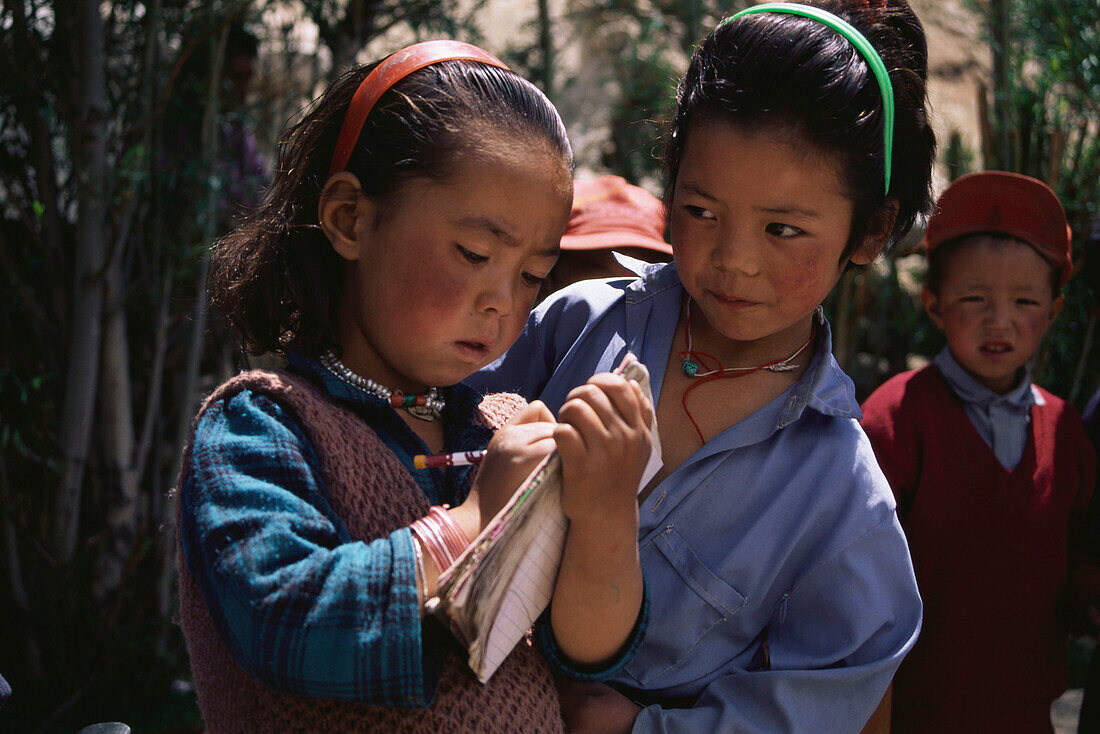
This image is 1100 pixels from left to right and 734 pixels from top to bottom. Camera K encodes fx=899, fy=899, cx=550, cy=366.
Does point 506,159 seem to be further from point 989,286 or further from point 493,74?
point 989,286

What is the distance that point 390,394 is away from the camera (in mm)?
1382

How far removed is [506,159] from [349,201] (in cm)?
25

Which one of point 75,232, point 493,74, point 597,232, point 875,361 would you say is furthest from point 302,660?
point 875,361

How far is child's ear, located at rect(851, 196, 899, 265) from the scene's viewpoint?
1700 mm

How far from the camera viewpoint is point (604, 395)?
1.15 m

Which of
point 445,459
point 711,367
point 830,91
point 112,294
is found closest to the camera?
point 445,459

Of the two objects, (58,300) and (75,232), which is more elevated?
(75,232)

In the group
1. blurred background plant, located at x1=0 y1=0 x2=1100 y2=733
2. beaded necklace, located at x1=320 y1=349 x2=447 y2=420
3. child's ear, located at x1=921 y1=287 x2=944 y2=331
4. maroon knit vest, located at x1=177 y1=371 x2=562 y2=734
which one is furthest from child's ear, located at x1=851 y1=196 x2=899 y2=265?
child's ear, located at x1=921 y1=287 x2=944 y2=331

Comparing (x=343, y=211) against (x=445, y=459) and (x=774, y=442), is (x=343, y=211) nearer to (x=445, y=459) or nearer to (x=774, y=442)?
(x=445, y=459)

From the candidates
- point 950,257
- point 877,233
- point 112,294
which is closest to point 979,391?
point 950,257

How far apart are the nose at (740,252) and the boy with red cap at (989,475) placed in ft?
4.76

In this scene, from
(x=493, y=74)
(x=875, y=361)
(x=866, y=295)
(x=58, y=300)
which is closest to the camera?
(x=493, y=74)

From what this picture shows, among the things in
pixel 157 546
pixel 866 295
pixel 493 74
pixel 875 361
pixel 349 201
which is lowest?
pixel 157 546

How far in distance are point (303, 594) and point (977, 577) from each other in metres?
2.34
